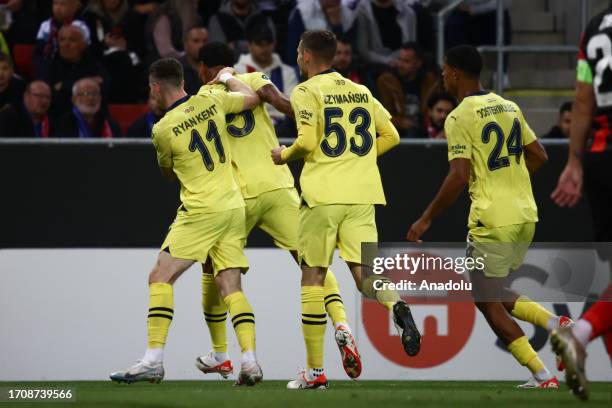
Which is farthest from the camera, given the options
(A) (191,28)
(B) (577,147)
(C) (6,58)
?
(A) (191,28)

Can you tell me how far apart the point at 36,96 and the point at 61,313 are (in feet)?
6.48

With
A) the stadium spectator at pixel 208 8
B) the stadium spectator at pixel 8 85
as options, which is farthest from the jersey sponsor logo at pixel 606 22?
the stadium spectator at pixel 208 8

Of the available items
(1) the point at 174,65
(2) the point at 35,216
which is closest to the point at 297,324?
(2) the point at 35,216

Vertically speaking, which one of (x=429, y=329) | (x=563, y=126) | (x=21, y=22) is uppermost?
(x=21, y=22)

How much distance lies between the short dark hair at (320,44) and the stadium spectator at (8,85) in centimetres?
408

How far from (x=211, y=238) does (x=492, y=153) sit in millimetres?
1901

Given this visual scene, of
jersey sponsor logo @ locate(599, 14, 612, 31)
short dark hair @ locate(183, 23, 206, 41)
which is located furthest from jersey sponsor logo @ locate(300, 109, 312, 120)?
short dark hair @ locate(183, 23, 206, 41)

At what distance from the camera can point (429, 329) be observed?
1147cm

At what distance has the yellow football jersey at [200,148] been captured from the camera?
898cm

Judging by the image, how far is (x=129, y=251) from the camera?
449 inches

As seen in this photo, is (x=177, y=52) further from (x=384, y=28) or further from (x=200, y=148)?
(x=200, y=148)

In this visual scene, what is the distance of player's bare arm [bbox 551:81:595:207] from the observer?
636 cm

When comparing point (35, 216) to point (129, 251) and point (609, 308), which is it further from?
point (609, 308)

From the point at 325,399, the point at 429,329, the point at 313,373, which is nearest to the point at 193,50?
the point at 429,329
